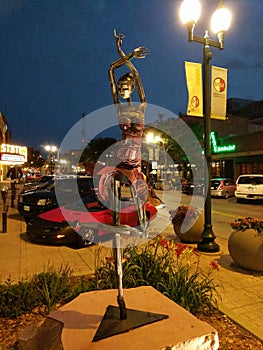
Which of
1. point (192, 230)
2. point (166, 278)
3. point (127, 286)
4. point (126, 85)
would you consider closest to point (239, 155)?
point (192, 230)

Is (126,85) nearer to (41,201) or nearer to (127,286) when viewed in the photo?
(127,286)

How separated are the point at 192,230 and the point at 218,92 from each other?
3.49 m

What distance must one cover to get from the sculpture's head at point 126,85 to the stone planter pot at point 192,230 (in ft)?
16.7

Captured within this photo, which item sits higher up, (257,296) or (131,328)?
(131,328)

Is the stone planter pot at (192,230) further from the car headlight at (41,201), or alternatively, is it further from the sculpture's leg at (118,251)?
the sculpture's leg at (118,251)

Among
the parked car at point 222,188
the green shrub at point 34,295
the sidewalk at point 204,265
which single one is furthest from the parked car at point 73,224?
the parked car at point 222,188

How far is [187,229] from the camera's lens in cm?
782

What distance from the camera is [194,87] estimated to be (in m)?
7.10

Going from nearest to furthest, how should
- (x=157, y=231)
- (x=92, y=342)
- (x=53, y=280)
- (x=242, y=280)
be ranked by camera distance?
(x=92, y=342) < (x=53, y=280) < (x=242, y=280) < (x=157, y=231)

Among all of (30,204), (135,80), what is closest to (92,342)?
(135,80)

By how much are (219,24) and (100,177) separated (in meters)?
5.40

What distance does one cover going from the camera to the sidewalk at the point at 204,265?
4117mm

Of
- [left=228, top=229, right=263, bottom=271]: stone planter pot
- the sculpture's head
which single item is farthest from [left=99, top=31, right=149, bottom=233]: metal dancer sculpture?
[left=228, top=229, right=263, bottom=271]: stone planter pot

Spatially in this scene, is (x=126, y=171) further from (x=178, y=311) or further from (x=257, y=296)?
(x=257, y=296)
